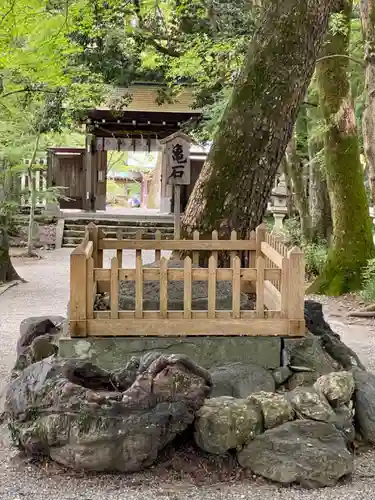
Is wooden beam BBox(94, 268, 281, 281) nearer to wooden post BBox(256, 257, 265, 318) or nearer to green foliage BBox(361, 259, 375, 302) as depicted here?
wooden post BBox(256, 257, 265, 318)

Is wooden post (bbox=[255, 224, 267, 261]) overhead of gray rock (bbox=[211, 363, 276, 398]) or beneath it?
overhead

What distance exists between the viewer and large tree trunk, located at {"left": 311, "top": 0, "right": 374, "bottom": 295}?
414 inches

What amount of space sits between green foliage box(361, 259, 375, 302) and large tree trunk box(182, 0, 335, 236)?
4.53 metres

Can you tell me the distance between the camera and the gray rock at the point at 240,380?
4.18 meters

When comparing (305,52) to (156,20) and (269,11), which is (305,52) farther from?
(156,20)

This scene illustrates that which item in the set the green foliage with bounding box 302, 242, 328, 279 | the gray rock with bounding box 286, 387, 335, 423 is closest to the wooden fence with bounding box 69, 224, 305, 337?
the gray rock with bounding box 286, 387, 335, 423

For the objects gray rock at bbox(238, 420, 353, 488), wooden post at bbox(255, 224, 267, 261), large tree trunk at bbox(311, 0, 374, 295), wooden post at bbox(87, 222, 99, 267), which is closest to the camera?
gray rock at bbox(238, 420, 353, 488)

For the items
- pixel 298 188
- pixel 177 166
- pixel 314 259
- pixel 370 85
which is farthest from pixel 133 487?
pixel 177 166

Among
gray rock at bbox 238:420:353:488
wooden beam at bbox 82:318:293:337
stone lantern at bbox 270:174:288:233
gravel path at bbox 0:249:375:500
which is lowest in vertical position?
gravel path at bbox 0:249:375:500

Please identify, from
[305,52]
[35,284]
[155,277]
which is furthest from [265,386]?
[35,284]

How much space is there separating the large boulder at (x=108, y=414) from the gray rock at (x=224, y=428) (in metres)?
0.09

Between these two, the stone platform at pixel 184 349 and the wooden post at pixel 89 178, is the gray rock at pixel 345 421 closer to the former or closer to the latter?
the stone platform at pixel 184 349

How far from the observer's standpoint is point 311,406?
12.5 feet

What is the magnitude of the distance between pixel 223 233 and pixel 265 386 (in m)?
1.79
